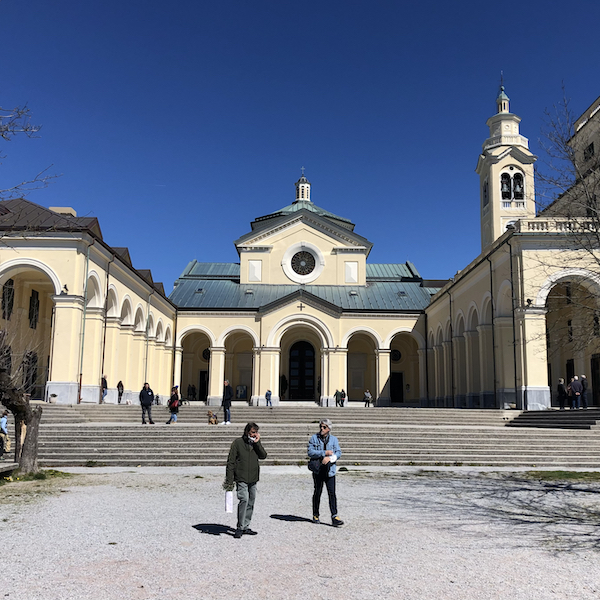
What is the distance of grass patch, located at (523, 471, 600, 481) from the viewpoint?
13.2m

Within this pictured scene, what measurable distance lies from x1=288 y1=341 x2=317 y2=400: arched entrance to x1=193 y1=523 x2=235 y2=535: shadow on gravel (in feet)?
109

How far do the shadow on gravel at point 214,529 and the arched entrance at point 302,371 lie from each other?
33.2m

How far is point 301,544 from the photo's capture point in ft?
24.2

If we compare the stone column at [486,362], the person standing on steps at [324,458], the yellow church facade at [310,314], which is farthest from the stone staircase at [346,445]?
the stone column at [486,362]

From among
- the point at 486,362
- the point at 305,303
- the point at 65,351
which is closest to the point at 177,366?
the point at 305,303

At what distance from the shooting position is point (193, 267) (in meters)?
45.9

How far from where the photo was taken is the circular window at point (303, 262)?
42.7m

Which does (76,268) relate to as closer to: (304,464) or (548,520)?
(304,464)

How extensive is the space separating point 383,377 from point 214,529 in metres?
30.5

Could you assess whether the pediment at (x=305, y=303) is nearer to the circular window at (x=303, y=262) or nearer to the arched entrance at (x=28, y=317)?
the circular window at (x=303, y=262)

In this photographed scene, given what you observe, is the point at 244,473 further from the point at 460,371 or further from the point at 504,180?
the point at 504,180

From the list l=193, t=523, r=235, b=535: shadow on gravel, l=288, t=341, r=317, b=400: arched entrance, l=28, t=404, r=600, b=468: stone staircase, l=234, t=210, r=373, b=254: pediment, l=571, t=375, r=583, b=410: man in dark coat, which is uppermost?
l=234, t=210, r=373, b=254: pediment

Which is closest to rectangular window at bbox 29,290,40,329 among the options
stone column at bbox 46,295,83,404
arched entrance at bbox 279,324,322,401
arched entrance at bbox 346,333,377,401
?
stone column at bbox 46,295,83,404

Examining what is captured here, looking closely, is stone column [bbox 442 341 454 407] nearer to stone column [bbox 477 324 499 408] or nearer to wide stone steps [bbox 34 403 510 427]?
stone column [bbox 477 324 499 408]
